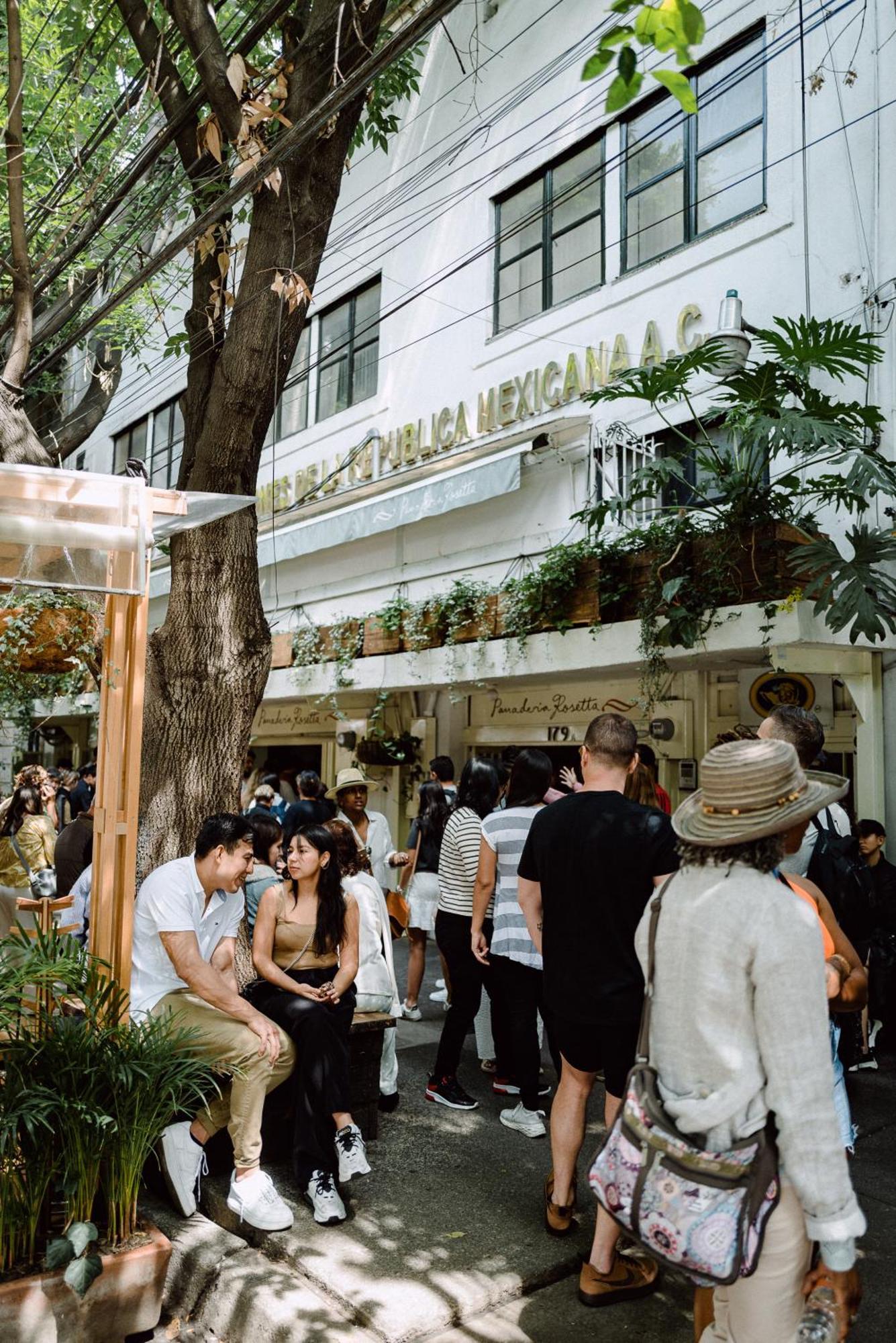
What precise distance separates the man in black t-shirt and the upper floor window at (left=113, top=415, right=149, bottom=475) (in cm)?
1764

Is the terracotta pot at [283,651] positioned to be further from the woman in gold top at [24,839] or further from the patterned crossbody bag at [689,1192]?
the patterned crossbody bag at [689,1192]

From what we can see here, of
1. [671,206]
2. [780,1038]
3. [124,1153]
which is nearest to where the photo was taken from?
[780,1038]

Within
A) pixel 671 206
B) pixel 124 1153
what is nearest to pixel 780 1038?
pixel 124 1153

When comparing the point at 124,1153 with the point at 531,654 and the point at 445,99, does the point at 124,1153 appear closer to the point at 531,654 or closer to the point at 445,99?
the point at 531,654

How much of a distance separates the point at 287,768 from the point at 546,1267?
1277 centimetres

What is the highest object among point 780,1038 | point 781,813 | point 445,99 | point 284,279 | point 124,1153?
point 445,99

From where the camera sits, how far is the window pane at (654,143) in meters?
10.2

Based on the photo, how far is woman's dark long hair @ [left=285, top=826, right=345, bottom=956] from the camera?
5.01 meters

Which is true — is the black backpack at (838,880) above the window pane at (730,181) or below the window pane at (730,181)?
below

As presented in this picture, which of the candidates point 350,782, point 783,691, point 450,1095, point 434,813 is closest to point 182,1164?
point 450,1095

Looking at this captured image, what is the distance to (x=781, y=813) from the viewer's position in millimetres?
2611

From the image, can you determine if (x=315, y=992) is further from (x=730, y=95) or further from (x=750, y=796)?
(x=730, y=95)

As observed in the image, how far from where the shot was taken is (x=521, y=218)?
1212 cm

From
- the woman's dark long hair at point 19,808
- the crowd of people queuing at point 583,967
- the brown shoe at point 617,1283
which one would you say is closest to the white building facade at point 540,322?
the crowd of people queuing at point 583,967
